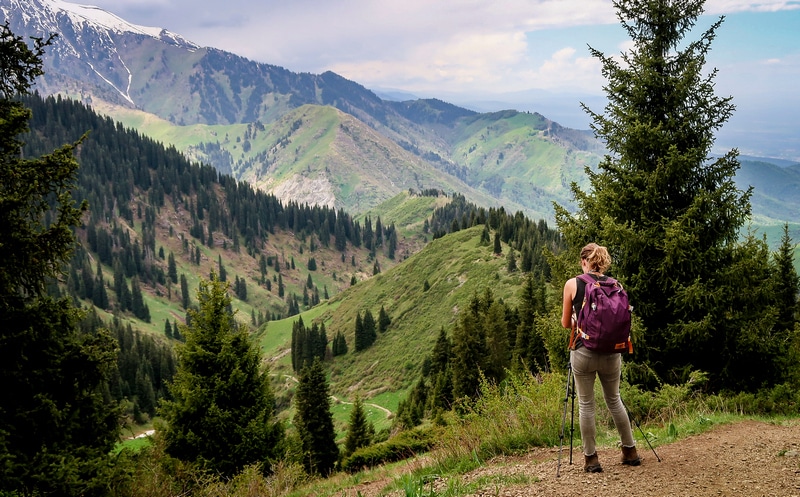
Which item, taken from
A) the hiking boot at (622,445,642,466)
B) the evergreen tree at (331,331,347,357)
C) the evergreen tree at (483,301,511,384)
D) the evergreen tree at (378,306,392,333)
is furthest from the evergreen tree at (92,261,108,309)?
the hiking boot at (622,445,642,466)

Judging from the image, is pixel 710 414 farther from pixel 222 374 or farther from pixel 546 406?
pixel 222 374

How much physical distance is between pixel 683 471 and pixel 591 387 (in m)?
1.78

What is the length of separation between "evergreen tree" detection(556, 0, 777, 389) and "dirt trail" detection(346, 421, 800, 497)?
14.2 ft

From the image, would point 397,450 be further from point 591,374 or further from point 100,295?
point 100,295

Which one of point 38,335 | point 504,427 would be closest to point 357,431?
point 38,335

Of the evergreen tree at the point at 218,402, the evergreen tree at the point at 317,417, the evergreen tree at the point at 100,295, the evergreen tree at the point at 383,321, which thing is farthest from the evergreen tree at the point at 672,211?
the evergreen tree at the point at 100,295

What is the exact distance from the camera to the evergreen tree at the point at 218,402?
1900 centimetres

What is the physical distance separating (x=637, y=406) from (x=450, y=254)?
4749 inches

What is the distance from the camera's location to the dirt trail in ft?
23.0

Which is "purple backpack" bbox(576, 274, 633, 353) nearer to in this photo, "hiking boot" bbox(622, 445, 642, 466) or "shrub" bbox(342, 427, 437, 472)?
"hiking boot" bbox(622, 445, 642, 466)

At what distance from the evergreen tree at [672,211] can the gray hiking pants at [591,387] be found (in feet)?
20.1

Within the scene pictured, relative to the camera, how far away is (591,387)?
7953 mm

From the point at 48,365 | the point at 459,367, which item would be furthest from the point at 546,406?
the point at 459,367

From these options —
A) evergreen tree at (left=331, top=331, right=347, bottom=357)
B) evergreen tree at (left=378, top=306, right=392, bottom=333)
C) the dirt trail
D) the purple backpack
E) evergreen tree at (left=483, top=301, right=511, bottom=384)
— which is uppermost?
the purple backpack
